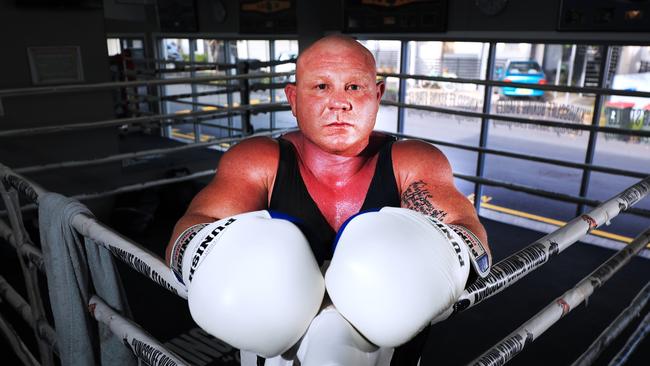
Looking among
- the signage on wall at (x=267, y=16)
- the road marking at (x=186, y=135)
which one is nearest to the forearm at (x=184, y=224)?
the signage on wall at (x=267, y=16)

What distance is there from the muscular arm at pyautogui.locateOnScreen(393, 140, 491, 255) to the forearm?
15.5 inches

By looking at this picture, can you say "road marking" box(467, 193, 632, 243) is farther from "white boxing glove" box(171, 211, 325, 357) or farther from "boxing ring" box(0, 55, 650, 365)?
"white boxing glove" box(171, 211, 325, 357)

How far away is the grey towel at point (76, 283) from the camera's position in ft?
3.38

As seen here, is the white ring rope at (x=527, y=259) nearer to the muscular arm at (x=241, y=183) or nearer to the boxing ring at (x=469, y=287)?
the boxing ring at (x=469, y=287)

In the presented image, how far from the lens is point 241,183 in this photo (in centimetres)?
101

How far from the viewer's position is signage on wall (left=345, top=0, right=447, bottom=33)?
145 inches

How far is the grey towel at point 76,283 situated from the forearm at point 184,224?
257 millimetres

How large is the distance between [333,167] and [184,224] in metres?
0.33

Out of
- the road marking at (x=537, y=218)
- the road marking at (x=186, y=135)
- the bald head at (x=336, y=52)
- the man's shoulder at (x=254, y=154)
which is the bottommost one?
the road marking at (x=537, y=218)

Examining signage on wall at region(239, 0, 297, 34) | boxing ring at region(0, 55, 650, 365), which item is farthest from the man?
signage on wall at region(239, 0, 297, 34)

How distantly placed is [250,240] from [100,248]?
22.3 inches

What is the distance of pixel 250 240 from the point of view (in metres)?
0.62

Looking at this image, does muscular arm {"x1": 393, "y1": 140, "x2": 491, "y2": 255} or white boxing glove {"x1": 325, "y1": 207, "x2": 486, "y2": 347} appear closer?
white boxing glove {"x1": 325, "y1": 207, "x2": 486, "y2": 347}

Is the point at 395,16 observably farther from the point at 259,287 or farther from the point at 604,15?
the point at 259,287
